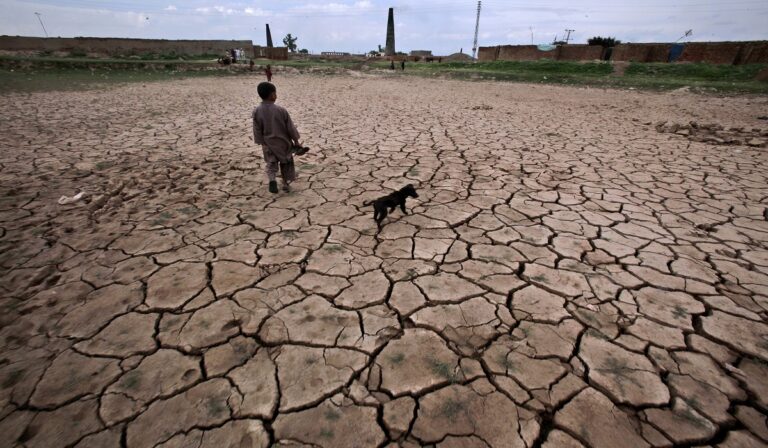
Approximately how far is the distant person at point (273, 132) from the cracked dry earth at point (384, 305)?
328mm

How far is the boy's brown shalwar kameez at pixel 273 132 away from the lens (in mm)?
3230

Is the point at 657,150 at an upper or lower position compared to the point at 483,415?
upper

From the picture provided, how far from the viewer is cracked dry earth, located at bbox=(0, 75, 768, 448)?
141 centimetres

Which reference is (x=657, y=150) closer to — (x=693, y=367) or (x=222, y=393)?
(x=693, y=367)

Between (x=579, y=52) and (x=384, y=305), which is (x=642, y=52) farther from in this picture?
(x=384, y=305)

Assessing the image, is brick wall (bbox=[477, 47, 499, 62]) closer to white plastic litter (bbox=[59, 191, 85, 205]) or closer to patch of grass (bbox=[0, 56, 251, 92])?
patch of grass (bbox=[0, 56, 251, 92])

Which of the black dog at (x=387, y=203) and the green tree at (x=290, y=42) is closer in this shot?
the black dog at (x=387, y=203)

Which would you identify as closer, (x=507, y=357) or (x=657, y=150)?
(x=507, y=357)

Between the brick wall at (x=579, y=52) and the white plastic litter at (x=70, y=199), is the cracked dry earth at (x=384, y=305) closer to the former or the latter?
the white plastic litter at (x=70, y=199)

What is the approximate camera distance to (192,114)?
7.61 meters

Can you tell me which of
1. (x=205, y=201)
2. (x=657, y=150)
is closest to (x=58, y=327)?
(x=205, y=201)

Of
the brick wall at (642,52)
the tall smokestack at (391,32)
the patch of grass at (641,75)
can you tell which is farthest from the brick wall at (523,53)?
the tall smokestack at (391,32)

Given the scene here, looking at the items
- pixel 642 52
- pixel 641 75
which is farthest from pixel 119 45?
pixel 642 52

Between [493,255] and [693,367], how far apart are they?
120cm
